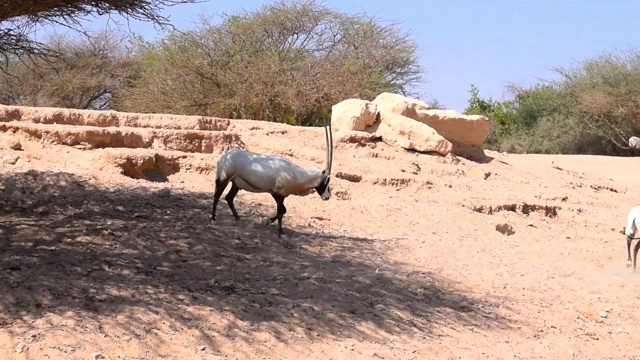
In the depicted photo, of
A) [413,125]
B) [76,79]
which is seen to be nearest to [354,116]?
[413,125]

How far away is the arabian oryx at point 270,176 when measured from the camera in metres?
9.27

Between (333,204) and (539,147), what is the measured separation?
73.6 ft

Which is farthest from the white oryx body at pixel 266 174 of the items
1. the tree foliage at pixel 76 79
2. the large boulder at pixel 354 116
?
the tree foliage at pixel 76 79

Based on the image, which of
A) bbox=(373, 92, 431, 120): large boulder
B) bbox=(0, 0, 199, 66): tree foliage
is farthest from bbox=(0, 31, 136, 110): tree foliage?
bbox=(0, 0, 199, 66): tree foliage

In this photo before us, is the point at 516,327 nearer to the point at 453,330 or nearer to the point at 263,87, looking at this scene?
the point at 453,330

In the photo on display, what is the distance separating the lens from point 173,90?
25297mm

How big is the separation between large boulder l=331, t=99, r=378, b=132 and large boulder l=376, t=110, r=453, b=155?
0.90 ft

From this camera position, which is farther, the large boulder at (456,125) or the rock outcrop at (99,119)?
the large boulder at (456,125)

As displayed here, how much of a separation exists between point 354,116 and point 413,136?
1.07m

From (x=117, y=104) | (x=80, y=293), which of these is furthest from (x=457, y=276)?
(x=117, y=104)

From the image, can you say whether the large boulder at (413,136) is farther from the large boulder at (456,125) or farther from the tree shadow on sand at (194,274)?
the tree shadow on sand at (194,274)

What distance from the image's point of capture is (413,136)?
1593 centimetres

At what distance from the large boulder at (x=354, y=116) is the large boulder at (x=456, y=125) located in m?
1.14

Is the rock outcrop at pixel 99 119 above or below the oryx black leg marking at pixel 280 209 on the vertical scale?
above
